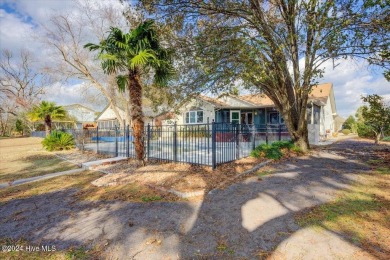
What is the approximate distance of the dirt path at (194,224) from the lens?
3.15 meters

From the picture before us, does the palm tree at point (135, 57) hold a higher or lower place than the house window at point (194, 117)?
higher

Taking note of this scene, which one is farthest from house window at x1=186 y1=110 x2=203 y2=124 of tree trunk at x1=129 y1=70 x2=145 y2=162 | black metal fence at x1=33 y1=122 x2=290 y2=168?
tree trunk at x1=129 y1=70 x2=145 y2=162

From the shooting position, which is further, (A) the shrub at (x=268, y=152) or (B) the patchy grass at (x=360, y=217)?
(A) the shrub at (x=268, y=152)

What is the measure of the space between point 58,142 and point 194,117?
13.6 m

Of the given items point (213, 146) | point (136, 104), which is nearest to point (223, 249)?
point (213, 146)

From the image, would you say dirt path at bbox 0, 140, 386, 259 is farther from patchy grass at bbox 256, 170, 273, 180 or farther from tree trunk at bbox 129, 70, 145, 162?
tree trunk at bbox 129, 70, 145, 162

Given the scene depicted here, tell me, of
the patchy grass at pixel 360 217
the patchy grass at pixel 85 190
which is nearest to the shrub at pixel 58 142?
the patchy grass at pixel 85 190

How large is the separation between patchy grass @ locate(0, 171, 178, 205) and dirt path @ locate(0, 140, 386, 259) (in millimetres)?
361

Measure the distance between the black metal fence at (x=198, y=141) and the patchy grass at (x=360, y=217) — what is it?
3593mm

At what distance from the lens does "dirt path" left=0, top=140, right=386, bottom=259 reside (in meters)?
3.15

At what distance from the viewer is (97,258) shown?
3072 mm

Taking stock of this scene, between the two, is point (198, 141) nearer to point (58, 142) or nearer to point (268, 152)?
point (268, 152)

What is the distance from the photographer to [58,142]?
16.2 meters

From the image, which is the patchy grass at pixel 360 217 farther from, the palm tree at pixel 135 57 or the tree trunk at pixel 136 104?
the palm tree at pixel 135 57
